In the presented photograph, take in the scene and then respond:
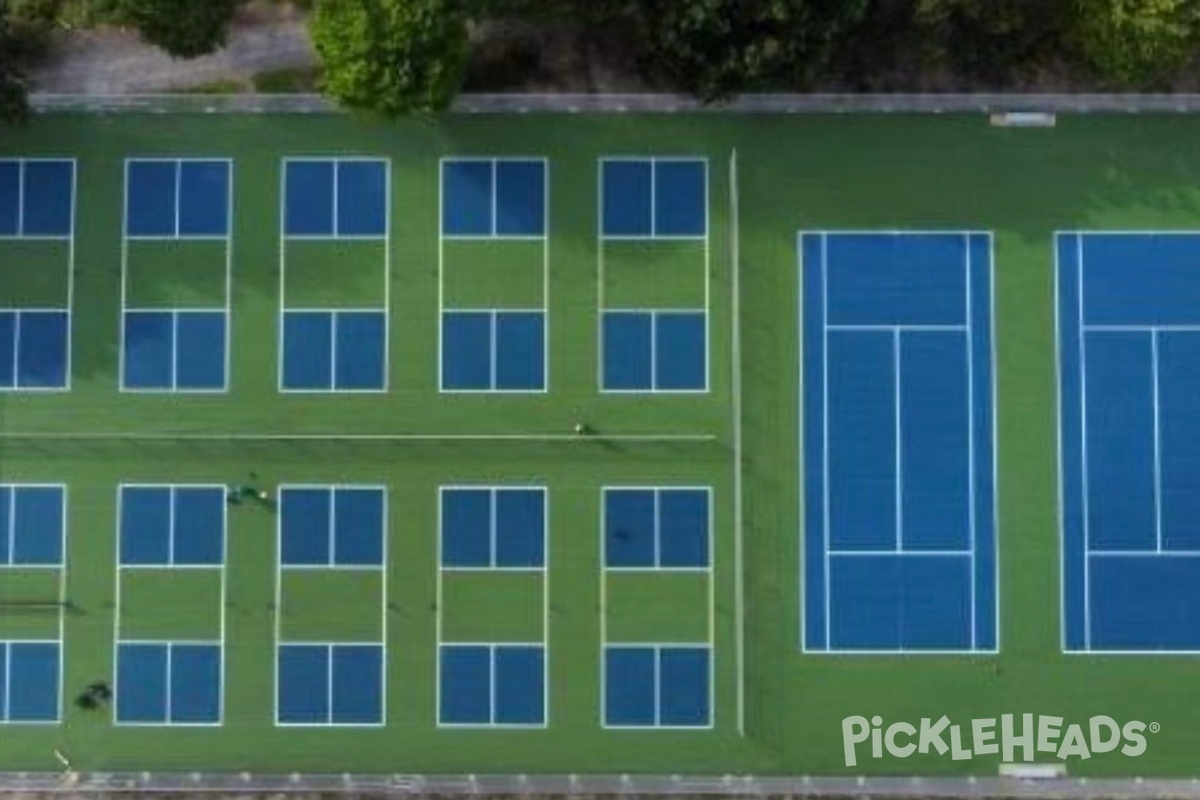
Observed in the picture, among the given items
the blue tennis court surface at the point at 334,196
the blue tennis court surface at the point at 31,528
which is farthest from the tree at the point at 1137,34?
the blue tennis court surface at the point at 31,528

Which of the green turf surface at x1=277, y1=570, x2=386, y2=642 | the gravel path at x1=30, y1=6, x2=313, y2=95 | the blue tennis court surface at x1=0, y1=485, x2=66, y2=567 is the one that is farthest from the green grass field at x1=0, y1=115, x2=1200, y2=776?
the gravel path at x1=30, y1=6, x2=313, y2=95

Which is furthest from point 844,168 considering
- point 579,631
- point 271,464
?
point 271,464

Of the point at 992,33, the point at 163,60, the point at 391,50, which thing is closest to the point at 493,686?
the point at 391,50

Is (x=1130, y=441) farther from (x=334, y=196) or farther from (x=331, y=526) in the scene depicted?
(x=334, y=196)

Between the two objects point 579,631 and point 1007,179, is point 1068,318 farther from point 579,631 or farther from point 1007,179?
point 579,631

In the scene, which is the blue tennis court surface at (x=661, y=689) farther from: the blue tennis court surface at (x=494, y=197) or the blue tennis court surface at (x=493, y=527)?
the blue tennis court surface at (x=494, y=197)

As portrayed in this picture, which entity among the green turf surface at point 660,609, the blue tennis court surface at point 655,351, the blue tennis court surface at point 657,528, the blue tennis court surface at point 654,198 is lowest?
the green turf surface at point 660,609

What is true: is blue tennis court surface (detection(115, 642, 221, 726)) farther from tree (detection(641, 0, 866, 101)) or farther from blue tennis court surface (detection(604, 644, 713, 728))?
tree (detection(641, 0, 866, 101))
